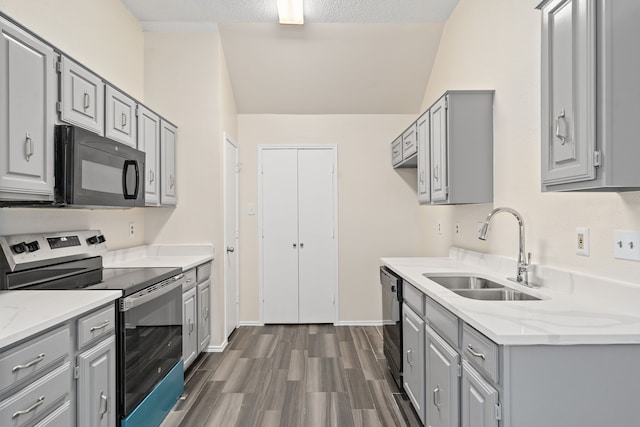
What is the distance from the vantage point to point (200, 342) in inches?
128

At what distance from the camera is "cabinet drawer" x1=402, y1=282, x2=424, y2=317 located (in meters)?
2.19

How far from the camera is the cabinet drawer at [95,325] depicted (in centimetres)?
158

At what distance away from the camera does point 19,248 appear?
6.36 ft

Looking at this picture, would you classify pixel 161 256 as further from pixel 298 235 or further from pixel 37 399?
pixel 37 399

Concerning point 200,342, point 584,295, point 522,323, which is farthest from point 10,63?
point 584,295

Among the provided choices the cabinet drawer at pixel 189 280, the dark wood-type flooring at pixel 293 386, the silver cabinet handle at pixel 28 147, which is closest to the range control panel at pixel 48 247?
the silver cabinet handle at pixel 28 147

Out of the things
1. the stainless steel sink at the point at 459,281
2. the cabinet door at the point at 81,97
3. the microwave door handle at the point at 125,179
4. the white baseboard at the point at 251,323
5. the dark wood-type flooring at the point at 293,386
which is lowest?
the dark wood-type flooring at the point at 293,386

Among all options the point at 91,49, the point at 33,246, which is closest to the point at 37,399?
the point at 33,246

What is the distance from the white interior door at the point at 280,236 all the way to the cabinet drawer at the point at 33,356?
2992mm

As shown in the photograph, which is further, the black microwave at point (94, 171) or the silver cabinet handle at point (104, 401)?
the black microwave at point (94, 171)

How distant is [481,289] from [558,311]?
71 cm

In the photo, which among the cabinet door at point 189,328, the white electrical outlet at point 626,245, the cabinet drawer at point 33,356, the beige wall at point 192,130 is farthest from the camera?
the beige wall at point 192,130

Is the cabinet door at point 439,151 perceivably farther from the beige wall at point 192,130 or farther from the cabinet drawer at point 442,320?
the beige wall at point 192,130

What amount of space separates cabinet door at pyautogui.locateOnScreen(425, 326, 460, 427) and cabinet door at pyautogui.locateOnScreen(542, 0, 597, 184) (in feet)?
2.77
